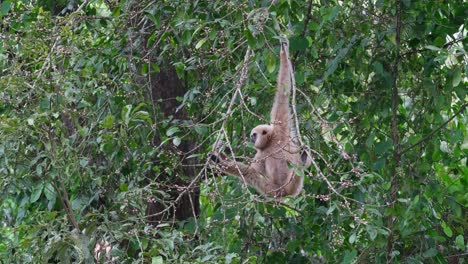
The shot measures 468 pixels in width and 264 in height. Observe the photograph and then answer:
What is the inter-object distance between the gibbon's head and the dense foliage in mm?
99

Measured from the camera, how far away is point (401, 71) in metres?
6.98

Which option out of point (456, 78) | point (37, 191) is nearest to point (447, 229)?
point (456, 78)

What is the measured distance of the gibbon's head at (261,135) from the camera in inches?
281

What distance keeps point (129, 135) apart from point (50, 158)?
113cm

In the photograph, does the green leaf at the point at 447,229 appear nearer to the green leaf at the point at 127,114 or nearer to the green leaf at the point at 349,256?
the green leaf at the point at 349,256

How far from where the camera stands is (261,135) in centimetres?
719

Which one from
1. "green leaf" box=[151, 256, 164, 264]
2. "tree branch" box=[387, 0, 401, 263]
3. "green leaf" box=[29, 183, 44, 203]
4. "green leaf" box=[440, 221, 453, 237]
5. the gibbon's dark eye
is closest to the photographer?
"green leaf" box=[151, 256, 164, 264]

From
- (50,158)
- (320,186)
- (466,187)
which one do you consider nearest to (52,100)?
(50,158)

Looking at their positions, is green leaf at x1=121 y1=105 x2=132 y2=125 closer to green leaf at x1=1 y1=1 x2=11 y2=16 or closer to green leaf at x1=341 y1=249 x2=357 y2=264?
green leaf at x1=1 y1=1 x2=11 y2=16

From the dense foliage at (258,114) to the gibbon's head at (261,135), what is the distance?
0.32ft

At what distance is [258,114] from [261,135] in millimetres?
428

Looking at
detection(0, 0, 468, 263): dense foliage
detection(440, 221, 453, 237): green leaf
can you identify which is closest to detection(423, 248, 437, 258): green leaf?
detection(0, 0, 468, 263): dense foliage

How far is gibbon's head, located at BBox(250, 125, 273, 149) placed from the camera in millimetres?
7141

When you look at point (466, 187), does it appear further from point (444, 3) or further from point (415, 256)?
point (444, 3)
